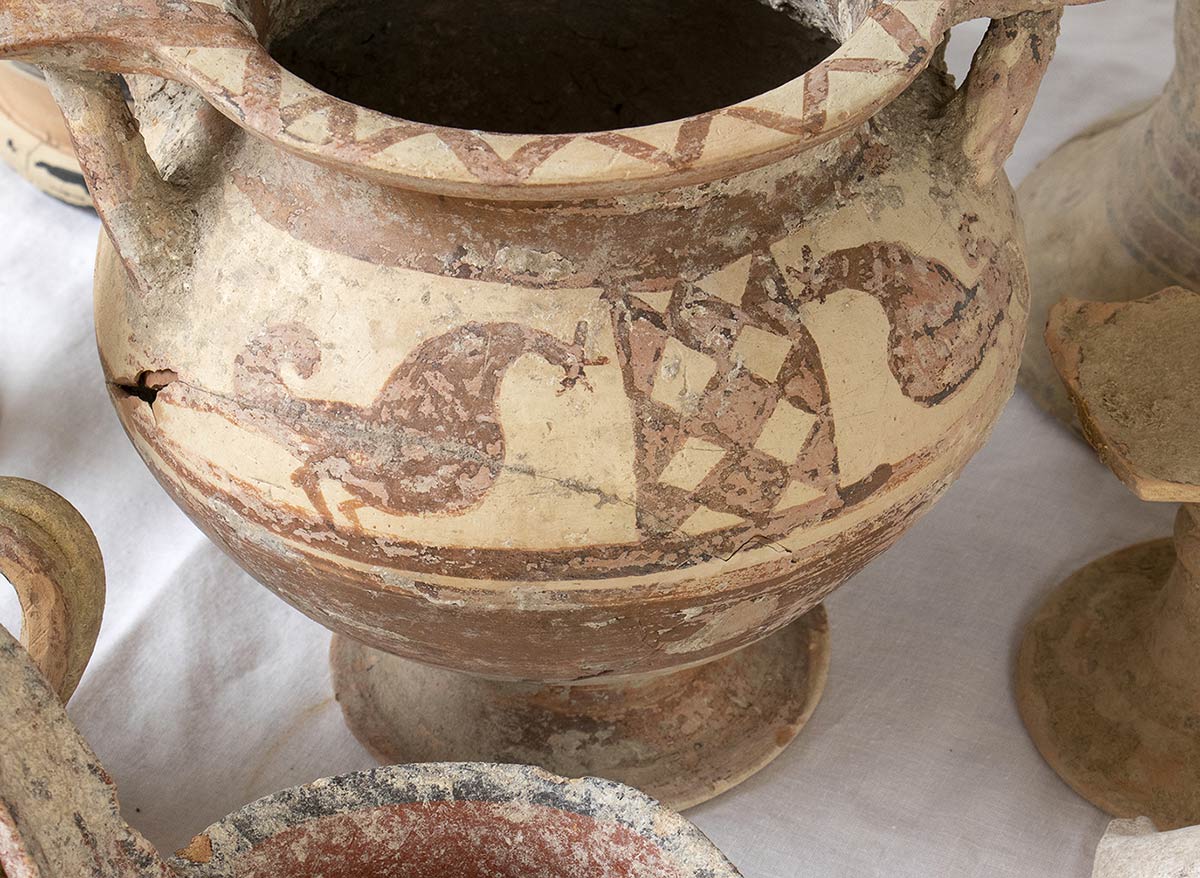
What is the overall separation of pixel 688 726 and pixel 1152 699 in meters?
0.45

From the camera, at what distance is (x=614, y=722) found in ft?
4.72

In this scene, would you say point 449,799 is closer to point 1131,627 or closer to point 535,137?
point 535,137

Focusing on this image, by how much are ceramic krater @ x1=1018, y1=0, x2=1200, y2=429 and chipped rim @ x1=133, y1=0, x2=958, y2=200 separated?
34.3 inches

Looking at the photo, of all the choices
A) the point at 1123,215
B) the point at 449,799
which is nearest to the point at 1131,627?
the point at 1123,215

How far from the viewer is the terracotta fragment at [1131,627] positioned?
142cm

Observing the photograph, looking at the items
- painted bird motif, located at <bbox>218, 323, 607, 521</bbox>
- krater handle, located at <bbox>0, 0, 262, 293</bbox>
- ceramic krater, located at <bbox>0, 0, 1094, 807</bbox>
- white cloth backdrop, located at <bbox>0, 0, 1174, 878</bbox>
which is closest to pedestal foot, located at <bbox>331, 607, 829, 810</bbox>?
white cloth backdrop, located at <bbox>0, 0, 1174, 878</bbox>

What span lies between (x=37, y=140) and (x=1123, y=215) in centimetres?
139

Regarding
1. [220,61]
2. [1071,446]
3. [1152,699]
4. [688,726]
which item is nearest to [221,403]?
[220,61]

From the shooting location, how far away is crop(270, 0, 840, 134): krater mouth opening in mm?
1414

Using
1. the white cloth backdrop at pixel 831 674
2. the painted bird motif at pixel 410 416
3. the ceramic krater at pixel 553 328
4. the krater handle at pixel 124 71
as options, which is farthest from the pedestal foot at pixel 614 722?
the krater handle at pixel 124 71

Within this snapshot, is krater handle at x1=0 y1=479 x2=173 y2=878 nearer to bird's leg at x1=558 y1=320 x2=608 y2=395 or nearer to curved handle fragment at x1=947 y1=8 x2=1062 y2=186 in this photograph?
bird's leg at x1=558 y1=320 x2=608 y2=395

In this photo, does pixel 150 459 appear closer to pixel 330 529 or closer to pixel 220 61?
pixel 330 529

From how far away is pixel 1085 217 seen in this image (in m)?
1.88

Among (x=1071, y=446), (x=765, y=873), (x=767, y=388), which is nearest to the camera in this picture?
(x=767, y=388)
